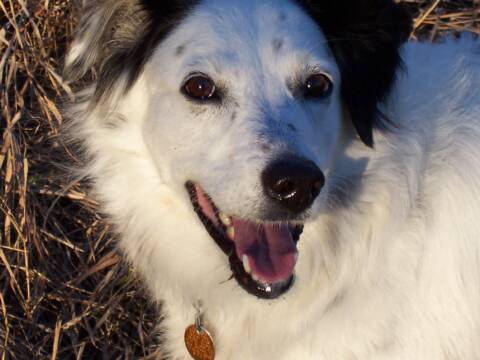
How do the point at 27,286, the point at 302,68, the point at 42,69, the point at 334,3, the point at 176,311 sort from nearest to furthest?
the point at 302,68 < the point at 334,3 < the point at 176,311 < the point at 27,286 < the point at 42,69

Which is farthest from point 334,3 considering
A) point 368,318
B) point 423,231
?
point 368,318

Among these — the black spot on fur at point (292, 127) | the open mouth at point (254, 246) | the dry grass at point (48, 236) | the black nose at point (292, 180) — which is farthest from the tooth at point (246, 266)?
the dry grass at point (48, 236)

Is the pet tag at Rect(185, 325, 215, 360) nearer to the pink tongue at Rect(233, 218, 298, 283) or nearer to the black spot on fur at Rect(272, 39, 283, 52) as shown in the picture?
the pink tongue at Rect(233, 218, 298, 283)

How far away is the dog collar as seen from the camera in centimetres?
273

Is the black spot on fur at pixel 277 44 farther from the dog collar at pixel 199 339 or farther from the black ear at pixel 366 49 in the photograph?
the dog collar at pixel 199 339

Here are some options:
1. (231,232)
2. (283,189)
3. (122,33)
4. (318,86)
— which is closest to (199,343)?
(231,232)

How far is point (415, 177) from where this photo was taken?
8.18 ft

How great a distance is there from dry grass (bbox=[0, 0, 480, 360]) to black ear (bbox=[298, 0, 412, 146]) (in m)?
1.50

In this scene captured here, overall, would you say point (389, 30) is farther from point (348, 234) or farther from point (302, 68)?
point (348, 234)

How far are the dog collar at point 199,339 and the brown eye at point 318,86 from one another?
0.91 metres

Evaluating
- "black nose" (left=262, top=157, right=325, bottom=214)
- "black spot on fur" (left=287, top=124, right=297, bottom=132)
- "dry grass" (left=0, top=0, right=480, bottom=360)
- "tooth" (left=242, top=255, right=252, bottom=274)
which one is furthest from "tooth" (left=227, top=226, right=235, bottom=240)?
"dry grass" (left=0, top=0, right=480, bottom=360)

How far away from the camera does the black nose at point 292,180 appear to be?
6.75ft

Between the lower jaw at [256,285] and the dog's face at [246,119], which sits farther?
the lower jaw at [256,285]

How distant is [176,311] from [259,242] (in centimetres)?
69
